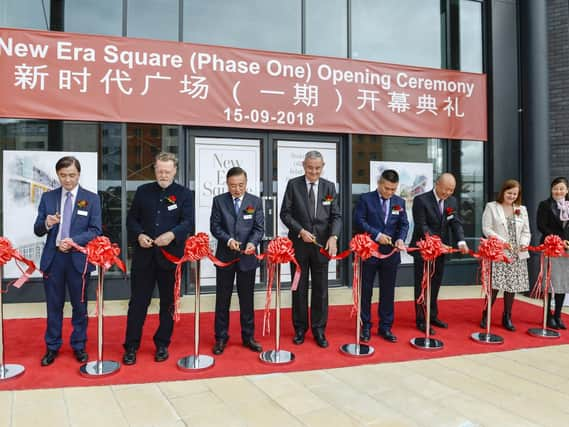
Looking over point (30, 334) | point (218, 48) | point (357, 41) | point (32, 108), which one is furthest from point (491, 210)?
point (32, 108)

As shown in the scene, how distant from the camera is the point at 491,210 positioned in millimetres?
4879

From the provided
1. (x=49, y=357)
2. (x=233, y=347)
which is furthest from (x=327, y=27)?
(x=49, y=357)

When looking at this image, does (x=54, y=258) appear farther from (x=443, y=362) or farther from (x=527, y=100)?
(x=527, y=100)

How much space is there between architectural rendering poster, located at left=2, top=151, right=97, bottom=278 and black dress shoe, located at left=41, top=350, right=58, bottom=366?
251cm

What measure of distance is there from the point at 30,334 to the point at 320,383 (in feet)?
9.80

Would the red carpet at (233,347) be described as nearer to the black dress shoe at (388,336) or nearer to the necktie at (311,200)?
the black dress shoe at (388,336)

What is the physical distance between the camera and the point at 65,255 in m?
3.64

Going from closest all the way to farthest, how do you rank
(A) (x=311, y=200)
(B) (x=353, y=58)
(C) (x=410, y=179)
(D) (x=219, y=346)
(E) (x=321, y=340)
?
1. (D) (x=219, y=346)
2. (E) (x=321, y=340)
3. (A) (x=311, y=200)
4. (B) (x=353, y=58)
5. (C) (x=410, y=179)

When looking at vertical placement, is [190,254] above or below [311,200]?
below

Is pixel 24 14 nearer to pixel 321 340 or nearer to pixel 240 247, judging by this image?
pixel 240 247

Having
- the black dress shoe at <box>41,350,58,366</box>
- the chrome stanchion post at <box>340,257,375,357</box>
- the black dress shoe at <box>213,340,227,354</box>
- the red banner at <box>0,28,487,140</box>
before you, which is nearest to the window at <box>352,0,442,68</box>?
the red banner at <box>0,28,487,140</box>

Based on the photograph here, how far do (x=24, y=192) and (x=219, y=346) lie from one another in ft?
11.6

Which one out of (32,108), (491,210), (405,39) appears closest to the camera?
(491,210)

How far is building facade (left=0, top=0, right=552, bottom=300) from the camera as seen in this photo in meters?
5.98
